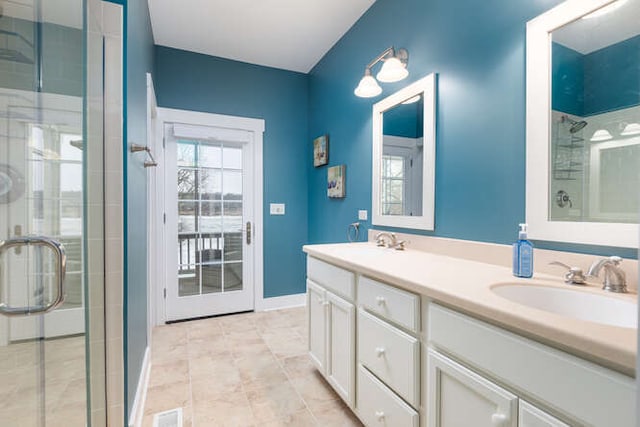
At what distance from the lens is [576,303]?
3.27 ft

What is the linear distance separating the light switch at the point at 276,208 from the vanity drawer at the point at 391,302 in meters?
2.11

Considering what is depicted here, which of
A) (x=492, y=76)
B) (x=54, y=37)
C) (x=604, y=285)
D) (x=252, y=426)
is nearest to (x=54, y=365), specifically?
(x=252, y=426)

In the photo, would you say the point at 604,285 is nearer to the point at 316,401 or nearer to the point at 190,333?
the point at 316,401

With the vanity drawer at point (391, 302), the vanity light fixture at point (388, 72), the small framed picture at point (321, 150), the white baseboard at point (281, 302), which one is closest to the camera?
the vanity drawer at point (391, 302)

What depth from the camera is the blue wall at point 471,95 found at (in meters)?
1.32

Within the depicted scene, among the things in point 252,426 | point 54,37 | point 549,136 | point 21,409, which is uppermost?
point 54,37

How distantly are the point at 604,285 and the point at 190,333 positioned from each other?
9.45ft

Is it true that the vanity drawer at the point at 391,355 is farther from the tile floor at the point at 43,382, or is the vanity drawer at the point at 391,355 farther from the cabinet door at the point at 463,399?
the tile floor at the point at 43,382

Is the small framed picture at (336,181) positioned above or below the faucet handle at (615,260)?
above

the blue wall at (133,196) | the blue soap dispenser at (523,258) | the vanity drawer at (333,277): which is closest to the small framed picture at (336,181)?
the vanity drawer at (333,277)

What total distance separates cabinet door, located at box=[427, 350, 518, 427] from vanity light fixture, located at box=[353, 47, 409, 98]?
1.49 metres

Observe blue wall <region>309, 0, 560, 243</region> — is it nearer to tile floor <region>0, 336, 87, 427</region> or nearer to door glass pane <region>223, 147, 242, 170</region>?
door glass pane <region>223, 147, 242, 170</region>

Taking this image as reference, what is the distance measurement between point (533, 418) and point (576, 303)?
49 cm

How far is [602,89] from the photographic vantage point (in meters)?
1.07
